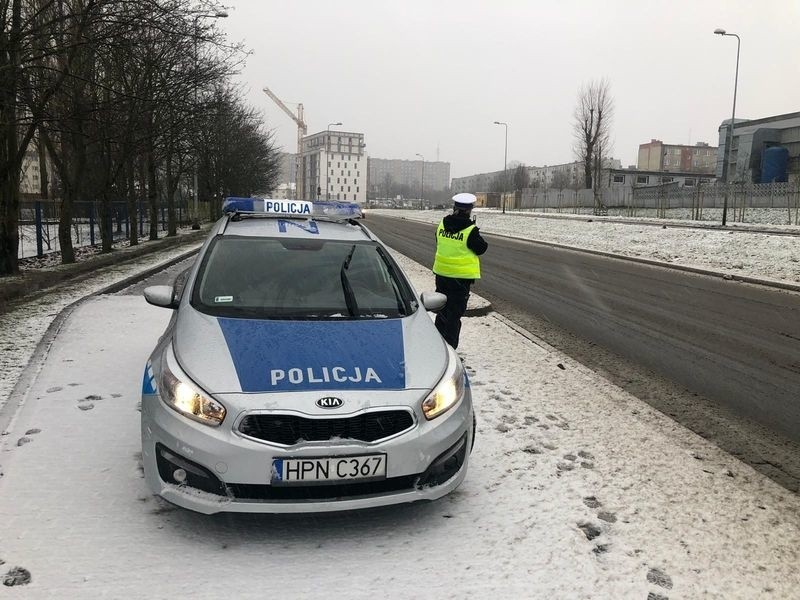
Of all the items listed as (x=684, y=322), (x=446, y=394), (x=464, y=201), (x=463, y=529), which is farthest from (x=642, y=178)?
(x=463, y=529)

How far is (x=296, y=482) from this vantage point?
9.57ft

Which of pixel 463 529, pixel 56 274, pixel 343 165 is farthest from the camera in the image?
pixel 343 165

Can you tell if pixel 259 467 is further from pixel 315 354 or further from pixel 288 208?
pixel 288 208

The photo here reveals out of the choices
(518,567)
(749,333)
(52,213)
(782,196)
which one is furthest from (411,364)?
(782,196)

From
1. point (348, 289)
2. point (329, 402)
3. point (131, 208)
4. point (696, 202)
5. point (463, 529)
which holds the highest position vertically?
point (696, 202)

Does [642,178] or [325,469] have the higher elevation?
[642,178]

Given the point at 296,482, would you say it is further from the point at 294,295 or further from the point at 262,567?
the point at 294,295

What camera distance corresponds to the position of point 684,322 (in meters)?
9.48

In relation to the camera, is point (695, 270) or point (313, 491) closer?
point (313, 491)

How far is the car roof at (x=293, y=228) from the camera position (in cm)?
483

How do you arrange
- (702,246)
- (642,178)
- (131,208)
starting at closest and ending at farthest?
(702,246) → (131,208) → (642,178)

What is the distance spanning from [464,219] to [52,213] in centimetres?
1766

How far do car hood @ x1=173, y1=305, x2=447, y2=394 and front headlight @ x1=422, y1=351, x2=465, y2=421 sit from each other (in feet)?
0.16

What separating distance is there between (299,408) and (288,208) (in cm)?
280
